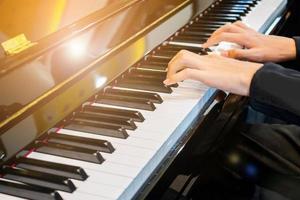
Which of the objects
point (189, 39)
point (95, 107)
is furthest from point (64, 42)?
point (189, 39)

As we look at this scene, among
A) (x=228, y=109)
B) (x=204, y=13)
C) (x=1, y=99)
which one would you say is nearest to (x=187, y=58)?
(x=228, y=109)

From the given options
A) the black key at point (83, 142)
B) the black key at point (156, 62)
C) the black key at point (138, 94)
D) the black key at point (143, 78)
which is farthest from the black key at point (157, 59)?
the black key at point (83, 142)

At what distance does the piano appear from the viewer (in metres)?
0.77

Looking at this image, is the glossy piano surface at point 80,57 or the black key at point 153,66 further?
the black key at point 153,66

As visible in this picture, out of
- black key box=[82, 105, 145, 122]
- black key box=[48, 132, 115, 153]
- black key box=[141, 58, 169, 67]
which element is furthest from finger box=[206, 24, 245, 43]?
black key box=[48, 132, 115, 153]

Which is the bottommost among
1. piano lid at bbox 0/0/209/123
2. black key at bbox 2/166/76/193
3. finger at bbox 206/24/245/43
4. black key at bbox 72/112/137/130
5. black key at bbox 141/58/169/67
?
black key at bbox 2/166/76/193

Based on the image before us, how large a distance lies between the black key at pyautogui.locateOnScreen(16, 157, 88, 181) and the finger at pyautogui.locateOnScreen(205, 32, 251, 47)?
75cm

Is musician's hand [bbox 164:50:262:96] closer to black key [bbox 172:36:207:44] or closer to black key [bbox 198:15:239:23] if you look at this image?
black key [bbox 172:36:207:44]

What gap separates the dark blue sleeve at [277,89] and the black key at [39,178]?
0.50 m

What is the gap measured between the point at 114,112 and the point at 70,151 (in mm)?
176

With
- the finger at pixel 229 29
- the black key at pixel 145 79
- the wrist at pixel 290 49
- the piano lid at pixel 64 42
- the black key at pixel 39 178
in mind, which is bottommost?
the wrist at pixel 290 49

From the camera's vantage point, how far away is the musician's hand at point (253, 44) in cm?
135

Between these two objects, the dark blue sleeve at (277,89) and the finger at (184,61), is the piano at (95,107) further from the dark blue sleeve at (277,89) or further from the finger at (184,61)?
the dark blue sleeve at (277,89)

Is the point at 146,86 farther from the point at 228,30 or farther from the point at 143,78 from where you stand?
the point at 228,30
